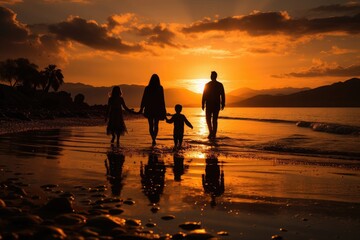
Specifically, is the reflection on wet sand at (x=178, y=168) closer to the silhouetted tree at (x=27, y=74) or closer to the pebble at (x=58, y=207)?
the pebble at (x=58, y=207)

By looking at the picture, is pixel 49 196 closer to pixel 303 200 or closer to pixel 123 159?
pixel 303 200

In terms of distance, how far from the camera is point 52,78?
86.7 meters

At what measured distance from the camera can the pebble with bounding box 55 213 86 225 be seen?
3467 millimetres

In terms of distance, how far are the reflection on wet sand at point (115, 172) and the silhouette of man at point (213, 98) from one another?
7.56 meters

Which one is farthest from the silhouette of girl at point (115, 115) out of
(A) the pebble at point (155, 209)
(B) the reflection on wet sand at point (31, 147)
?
(A) the pebble at point (155, 209)

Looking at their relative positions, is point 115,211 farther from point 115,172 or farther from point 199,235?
point 115,172

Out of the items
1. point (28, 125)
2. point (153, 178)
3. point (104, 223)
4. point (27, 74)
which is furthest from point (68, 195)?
point (27, 74)

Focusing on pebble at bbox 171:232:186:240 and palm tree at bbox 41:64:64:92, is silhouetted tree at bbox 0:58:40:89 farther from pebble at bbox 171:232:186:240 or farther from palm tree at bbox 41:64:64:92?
pebble at bbox 171:232:186:240

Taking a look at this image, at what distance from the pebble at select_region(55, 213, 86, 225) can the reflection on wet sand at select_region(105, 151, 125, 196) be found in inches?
53.2

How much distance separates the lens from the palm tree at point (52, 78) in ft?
281

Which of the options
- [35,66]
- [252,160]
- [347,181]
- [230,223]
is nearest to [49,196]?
[230,223]

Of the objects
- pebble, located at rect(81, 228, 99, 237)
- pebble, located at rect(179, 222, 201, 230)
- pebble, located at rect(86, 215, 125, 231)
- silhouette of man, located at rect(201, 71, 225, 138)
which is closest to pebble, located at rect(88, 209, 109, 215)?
pebble, located at rect(86, 215, 125, 231)

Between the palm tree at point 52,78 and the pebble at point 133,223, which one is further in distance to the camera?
the palm tree at point 52,78

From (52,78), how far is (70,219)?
89019mm
